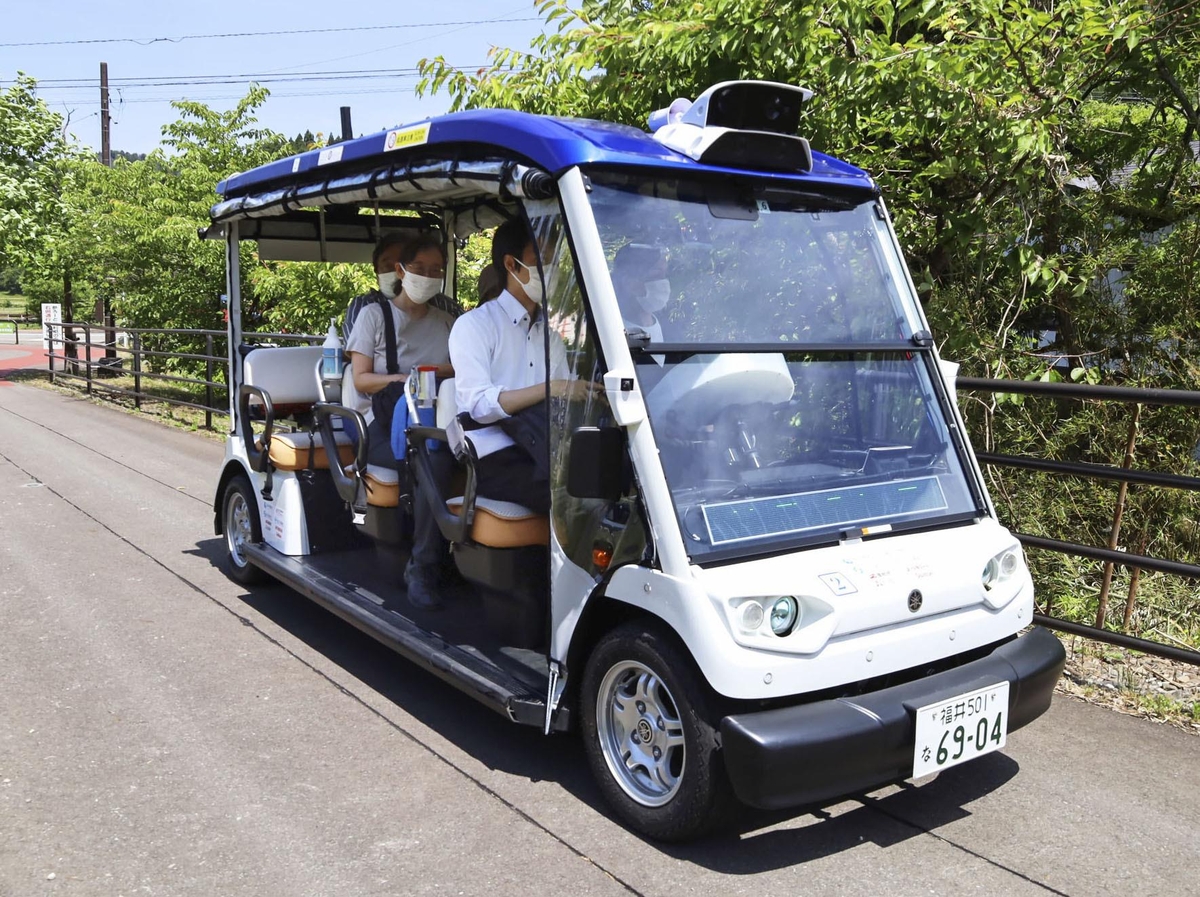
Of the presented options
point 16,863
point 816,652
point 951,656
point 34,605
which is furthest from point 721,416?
point 34,605

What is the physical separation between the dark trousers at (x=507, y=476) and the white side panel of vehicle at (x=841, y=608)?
2.79ft

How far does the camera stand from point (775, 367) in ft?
13.1

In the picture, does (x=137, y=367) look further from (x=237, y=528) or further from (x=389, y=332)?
Result: (x=389, y=332)

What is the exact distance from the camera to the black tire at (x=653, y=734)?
137 inches

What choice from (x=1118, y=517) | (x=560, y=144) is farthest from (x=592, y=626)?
(x=1118, y=517)

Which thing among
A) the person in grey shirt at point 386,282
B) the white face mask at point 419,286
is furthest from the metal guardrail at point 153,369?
the white face mask at point 419,286

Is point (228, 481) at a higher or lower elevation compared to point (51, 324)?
lower

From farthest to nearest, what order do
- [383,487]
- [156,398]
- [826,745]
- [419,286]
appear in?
1. [156,398]
2. [419,286]
3. [383,487]
4. [826,745]

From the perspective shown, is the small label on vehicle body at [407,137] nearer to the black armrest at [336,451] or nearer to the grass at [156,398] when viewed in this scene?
the black armrest at [336,451]

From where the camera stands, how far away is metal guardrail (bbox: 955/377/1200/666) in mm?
4805

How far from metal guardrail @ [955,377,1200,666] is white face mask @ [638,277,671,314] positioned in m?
2.07

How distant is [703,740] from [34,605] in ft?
15.4

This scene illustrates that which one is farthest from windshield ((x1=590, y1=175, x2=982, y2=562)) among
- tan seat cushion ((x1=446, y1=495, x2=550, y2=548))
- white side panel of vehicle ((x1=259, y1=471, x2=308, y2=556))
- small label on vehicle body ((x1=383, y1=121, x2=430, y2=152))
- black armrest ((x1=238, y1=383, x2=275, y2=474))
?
black armrest ((x1=238, y1=383, x2=275, y2=474))

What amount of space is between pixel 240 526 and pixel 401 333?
1.79m
